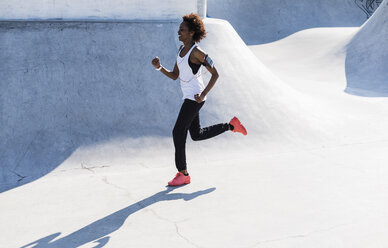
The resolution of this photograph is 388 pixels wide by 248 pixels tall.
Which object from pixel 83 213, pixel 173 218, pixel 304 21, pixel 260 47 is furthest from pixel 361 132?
pixel 304 21

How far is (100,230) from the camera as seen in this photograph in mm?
3578

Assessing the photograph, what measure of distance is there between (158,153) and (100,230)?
7.07ft

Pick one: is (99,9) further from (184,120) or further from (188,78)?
(184,120)

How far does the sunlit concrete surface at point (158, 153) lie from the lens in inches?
143

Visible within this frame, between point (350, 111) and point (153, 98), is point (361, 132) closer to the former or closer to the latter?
point (350, 111)

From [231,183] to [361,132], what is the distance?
3.31m

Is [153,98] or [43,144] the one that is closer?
[43,144]

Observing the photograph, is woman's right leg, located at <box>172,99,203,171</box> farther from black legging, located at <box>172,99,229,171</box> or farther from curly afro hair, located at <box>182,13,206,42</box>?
curly afro hair, located at <box>182,13,206,42</box>

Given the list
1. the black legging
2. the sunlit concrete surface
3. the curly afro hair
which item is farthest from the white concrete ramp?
the black legging

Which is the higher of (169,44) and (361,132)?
(169,44)

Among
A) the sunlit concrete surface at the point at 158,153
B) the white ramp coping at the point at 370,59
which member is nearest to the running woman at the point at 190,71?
the sunlit concrete surface at the point at 158,153

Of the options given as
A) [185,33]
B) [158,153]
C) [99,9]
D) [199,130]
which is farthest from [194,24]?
[99,9]

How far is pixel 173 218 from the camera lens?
383 centimetres

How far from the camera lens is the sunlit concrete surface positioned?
143 inches
